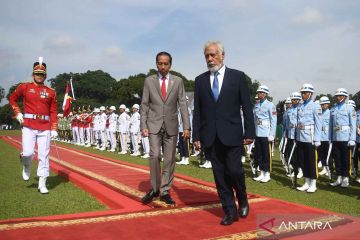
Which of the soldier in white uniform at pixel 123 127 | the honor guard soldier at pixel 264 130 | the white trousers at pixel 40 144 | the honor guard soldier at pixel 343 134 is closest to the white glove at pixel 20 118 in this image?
the white trousers at pixel 40 144

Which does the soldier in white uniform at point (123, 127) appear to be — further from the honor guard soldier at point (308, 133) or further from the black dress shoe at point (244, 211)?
the black dress shoe at point (244, 211)

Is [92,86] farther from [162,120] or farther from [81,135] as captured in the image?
[162,120]

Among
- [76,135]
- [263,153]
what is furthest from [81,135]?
[263,153]

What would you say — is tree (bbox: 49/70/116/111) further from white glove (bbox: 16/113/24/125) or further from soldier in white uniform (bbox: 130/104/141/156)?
white glove (bbox: 16/113/24/125)

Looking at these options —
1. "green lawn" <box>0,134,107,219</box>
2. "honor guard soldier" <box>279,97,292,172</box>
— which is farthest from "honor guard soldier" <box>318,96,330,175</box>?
"green lawn" <box>0,134,107,219</box>

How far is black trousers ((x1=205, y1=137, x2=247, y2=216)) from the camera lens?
4477 mm

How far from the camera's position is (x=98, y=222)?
13.9ft

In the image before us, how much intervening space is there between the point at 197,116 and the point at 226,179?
2.78 ft

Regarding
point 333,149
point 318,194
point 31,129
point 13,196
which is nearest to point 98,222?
point 13,196

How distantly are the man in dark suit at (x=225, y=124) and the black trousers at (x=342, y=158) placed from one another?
434 cm

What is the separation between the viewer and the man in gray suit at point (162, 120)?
17.9 ft

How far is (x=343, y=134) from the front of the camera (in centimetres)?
822

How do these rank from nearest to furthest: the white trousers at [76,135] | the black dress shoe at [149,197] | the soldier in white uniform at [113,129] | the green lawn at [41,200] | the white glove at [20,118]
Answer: the green lawn at [41,200] → the black dress shoe at [149,197] → the white glove at [20,118] → the soldier in white uniform at [113,129] → the white trousers at [76,135]

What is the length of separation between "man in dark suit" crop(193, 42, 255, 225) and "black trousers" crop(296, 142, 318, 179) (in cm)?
322
